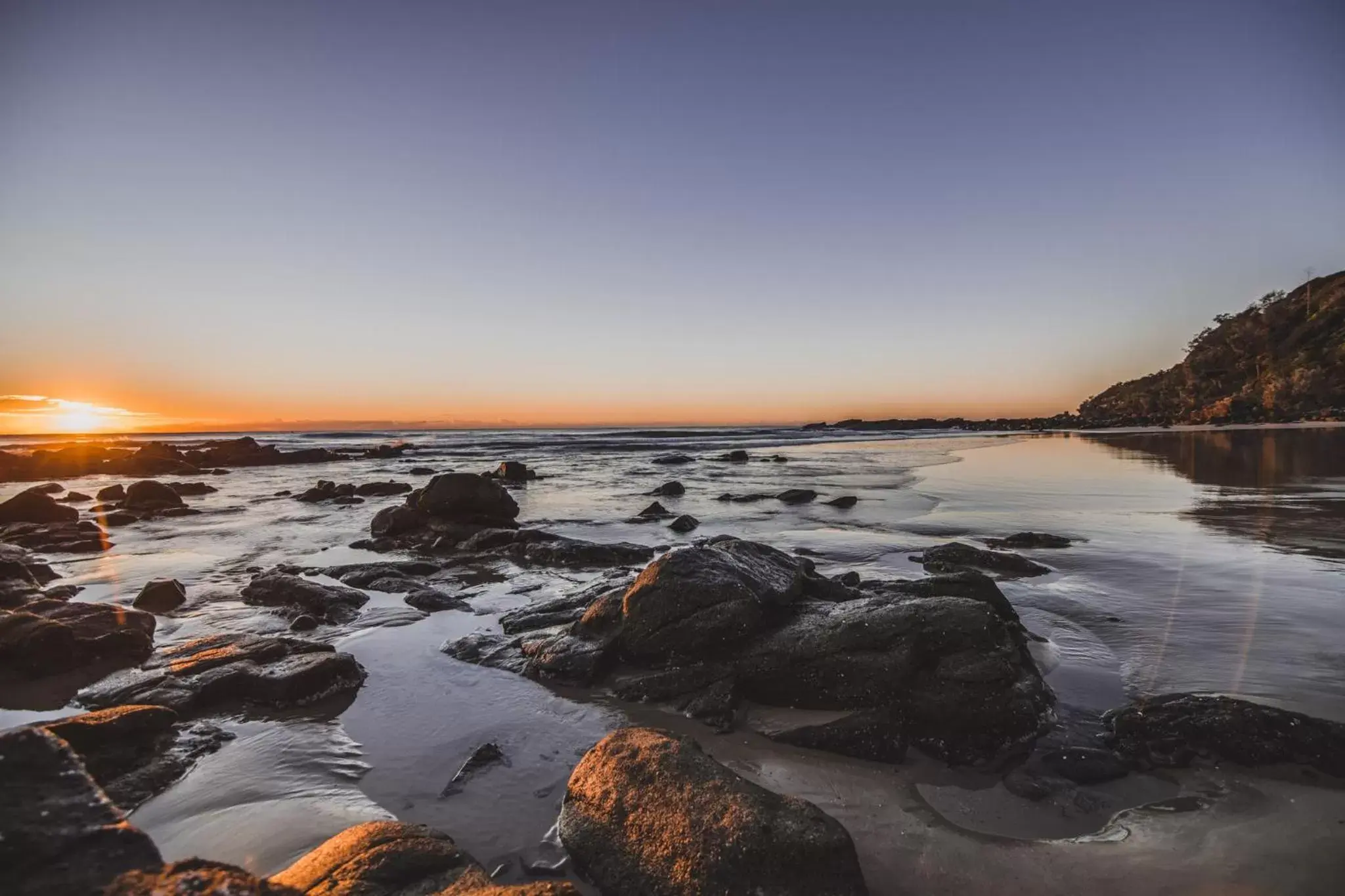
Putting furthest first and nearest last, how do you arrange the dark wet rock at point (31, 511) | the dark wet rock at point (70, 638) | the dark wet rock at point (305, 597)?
the dark wet rock at point (31, 511) → the dark wet rock at point (305, 597) → the dark wet rock at point (70, 638)

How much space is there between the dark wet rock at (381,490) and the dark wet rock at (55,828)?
1993 cm

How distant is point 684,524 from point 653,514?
2067mm

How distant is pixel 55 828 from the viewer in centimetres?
200

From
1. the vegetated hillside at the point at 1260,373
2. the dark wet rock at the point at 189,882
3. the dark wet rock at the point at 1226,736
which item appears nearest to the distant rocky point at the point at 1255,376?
the vegetated hillside at the point at 1260,373

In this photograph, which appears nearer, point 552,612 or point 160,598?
point 552,612

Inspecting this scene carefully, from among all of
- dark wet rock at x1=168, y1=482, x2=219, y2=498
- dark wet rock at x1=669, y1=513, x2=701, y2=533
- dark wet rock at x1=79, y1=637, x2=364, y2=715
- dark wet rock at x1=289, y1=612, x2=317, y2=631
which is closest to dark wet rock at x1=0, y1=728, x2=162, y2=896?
dark wet rock at x1=79, y1=637, x2=364, y2=715

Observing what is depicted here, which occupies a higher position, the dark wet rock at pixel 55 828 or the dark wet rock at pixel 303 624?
the dark wet rock at pixel 55 828

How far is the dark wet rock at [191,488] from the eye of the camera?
21578 millimetres

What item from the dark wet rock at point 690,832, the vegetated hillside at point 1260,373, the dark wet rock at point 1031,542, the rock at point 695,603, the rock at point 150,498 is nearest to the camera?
the dark wet rock at point 690,832

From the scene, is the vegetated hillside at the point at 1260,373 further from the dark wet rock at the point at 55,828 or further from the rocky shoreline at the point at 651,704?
the dark wet rock at the point at 55,828

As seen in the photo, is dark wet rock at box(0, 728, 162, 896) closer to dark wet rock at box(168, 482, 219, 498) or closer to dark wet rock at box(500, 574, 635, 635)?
dark wet rock at box(500, 574, 635, 635)

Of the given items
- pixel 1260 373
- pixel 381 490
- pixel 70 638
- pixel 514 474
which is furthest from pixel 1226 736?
pixel 1260 373

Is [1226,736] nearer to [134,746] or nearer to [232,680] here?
[134,746]

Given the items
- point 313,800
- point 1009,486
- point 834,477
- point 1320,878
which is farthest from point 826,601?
point 834,477
